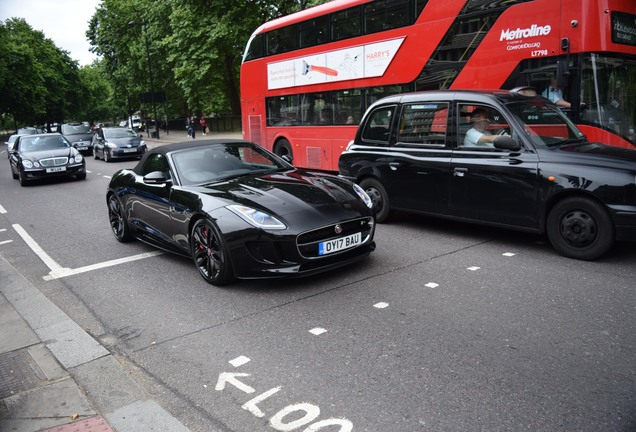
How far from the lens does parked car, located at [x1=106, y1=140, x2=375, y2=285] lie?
5.05 m

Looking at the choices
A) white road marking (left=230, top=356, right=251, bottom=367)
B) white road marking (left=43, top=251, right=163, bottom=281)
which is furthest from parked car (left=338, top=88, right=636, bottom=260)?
white road marking (left=230, top=356, right=251, bottom=367)

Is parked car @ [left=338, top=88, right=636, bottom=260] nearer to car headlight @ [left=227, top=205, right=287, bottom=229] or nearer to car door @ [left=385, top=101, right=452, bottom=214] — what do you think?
car door @ [left=385, top=101, right=452, bottom=214]

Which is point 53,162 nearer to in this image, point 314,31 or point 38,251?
point 314,31

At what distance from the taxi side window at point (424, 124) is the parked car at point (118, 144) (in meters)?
18.2

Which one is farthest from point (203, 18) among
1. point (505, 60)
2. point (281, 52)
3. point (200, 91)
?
point (505, 60)

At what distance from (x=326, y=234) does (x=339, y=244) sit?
0.18 metres

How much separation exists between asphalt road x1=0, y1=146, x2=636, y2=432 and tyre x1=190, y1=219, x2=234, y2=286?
0.15m

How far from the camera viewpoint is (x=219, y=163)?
6.40 metres

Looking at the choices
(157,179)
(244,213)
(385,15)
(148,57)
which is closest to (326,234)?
(244,213)

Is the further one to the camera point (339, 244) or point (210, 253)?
point (210, 253)

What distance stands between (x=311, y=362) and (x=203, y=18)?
31110 mm

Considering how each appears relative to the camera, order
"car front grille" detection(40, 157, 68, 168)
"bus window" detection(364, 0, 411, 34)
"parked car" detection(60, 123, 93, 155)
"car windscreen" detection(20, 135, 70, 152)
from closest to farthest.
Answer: "bus window" detection(364, 0, 411, 34)
"car front grille" detection(40, 157, 68, 168)
"car windscreen" detection(20, 135, 70, 152)
"parked car" detection(60, 123, 93, 155)

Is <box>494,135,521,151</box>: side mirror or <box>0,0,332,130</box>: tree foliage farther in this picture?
<box>0,0,332,130</box>: tree foliage

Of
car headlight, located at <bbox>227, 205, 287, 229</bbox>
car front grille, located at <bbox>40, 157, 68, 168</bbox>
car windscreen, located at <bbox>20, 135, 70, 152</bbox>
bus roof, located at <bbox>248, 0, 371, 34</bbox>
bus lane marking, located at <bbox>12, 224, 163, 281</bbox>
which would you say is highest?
bus roof, located at <bbox>248, 0, 371, 34</bbox>
